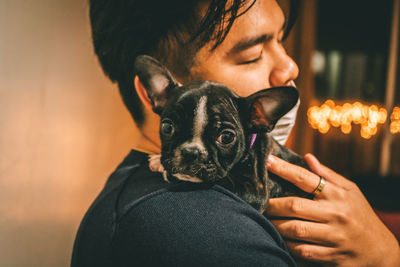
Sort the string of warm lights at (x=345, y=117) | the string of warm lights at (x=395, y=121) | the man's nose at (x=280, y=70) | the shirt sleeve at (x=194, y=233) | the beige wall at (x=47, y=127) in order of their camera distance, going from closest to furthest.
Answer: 1. the shirt sleeve at (x=194, y=233)
2. the man's nose at (x=280, y=70)
3. the beige wall at (x=47, y=127)
4. the string of warm lights at (x=395, y=121)
5. the string of warm lights at (x=345, y=117)

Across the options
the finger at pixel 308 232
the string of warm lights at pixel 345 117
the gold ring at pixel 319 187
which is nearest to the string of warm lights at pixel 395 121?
the string of warm lights at pixel 345 117

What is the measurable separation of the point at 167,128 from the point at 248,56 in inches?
17.5

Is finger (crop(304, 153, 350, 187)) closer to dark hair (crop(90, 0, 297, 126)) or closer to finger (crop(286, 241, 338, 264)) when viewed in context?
finger (crop(286, 241, 338, 264))

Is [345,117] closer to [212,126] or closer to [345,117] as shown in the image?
[345,117]

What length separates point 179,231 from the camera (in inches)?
34.8

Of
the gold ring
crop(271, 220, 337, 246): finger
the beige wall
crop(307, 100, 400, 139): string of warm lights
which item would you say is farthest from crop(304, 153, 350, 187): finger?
crop(307, 100, 400, 139): string of warm lights

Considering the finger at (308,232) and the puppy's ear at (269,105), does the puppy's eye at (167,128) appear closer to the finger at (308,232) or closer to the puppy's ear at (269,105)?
the puppy's ear at (269,105)

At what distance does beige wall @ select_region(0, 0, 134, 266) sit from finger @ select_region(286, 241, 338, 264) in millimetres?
1386

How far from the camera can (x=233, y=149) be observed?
3.24ft

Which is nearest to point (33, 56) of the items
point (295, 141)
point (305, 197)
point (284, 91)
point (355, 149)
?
point (284, 91)

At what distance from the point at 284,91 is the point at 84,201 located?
1663mm

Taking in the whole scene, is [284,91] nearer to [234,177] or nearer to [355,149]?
[234,177]

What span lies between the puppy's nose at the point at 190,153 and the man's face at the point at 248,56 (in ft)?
1.22

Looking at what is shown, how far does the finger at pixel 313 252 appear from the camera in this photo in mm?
1132
